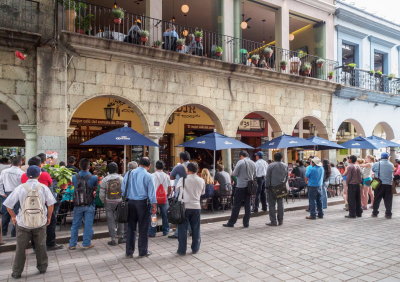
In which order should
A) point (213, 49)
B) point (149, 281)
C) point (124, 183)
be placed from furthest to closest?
point (213, 49) → point (124, 183) → point (149, 281)

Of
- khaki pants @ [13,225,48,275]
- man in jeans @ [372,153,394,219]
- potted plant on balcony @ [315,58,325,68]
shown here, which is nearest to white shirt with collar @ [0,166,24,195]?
khaki pants @ [13,225,48,275]

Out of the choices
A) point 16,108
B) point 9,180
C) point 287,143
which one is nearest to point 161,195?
point 9,180

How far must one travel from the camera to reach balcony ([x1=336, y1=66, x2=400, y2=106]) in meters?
16.6

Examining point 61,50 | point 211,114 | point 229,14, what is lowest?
point 211,114

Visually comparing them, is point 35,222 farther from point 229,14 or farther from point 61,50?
point 229,14

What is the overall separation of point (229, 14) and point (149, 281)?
11152mm

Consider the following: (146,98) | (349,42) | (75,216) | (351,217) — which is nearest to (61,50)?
(146,98)

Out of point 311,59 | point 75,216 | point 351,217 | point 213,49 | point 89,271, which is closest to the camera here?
point 89,271

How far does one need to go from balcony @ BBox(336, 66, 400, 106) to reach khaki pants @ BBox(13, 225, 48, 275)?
14.9 meters

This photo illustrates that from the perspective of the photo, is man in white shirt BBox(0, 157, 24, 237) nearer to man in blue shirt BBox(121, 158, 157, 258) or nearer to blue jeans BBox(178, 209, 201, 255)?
man in blue shirt BBox(121, 158, 157, 258)

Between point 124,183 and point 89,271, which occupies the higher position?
point 124,183

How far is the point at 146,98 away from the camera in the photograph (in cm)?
1098

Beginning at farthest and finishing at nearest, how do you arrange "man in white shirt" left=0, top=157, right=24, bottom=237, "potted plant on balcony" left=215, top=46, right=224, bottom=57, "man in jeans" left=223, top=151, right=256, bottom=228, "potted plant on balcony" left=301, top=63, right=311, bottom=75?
1. "potted plant on balcony" left=301, top=63, right=311, bottom=75
2. "potted plant on balcony" left=215, top=46, right=224, bottom=57
3. "man in jeans" left=223, top=151, right=256, bottom=228
4. "man in white shirt" left=0, top=157, right=24, bottom=237

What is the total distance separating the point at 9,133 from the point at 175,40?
22.6ft
